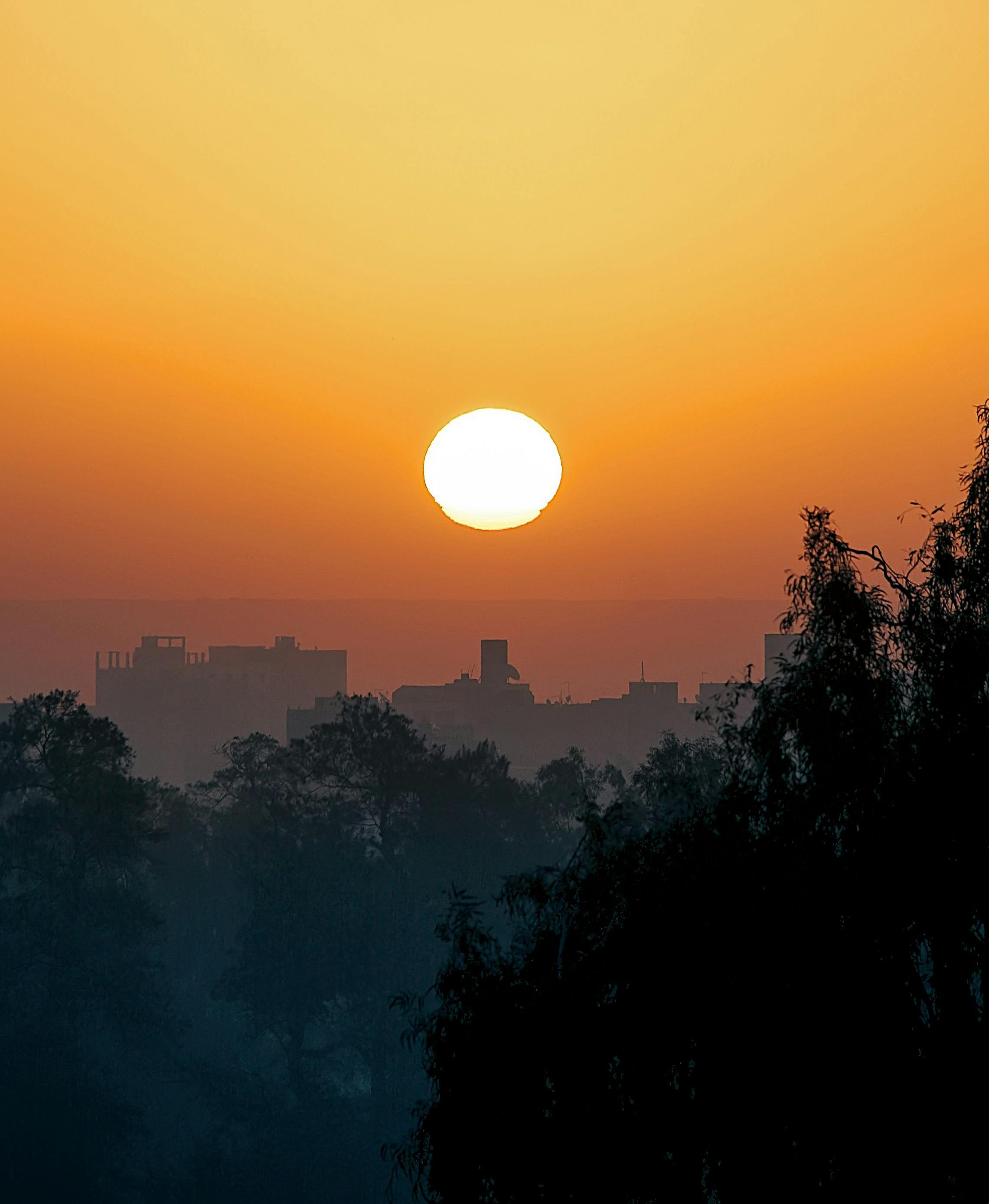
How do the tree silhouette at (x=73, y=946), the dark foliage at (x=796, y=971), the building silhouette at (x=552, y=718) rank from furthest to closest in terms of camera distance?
the building silhouette at (x=552, y=718) → the tree silhouette at (x=73, y=946) → the dark foliage at (x=796, y=971)

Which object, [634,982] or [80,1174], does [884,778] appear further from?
[80,1174]

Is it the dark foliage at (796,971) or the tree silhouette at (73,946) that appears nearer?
the dark foliage at (796,971)

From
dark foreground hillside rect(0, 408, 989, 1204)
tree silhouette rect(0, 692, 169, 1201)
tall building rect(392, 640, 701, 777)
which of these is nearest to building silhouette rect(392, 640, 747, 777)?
tall building rect(392, 640, 701, 777)

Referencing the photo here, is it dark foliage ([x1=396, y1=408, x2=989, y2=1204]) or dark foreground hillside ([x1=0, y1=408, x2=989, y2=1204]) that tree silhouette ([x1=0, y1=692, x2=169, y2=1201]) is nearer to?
dark foreground hillside ([x1=0, y1=408, x2=989, y2=1204])

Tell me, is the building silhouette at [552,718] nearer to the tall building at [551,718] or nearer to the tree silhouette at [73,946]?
the tall building at [551,718]

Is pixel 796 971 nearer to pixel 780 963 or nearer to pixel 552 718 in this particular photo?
pixel 780 963

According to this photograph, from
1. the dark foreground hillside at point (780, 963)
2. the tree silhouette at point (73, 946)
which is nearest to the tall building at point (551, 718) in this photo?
the tree silhouette at point (73, 946)

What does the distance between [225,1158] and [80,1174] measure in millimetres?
4894

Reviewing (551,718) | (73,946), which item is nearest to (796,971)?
(73,946)

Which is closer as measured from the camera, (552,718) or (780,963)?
(780,963)

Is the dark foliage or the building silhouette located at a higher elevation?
the building silhouette

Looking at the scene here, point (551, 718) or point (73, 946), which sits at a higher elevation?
point (551, 718)

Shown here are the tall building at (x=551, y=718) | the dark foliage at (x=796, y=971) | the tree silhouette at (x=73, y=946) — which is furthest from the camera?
the tall building at (x=551, y=718)

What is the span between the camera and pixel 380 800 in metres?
56.9
